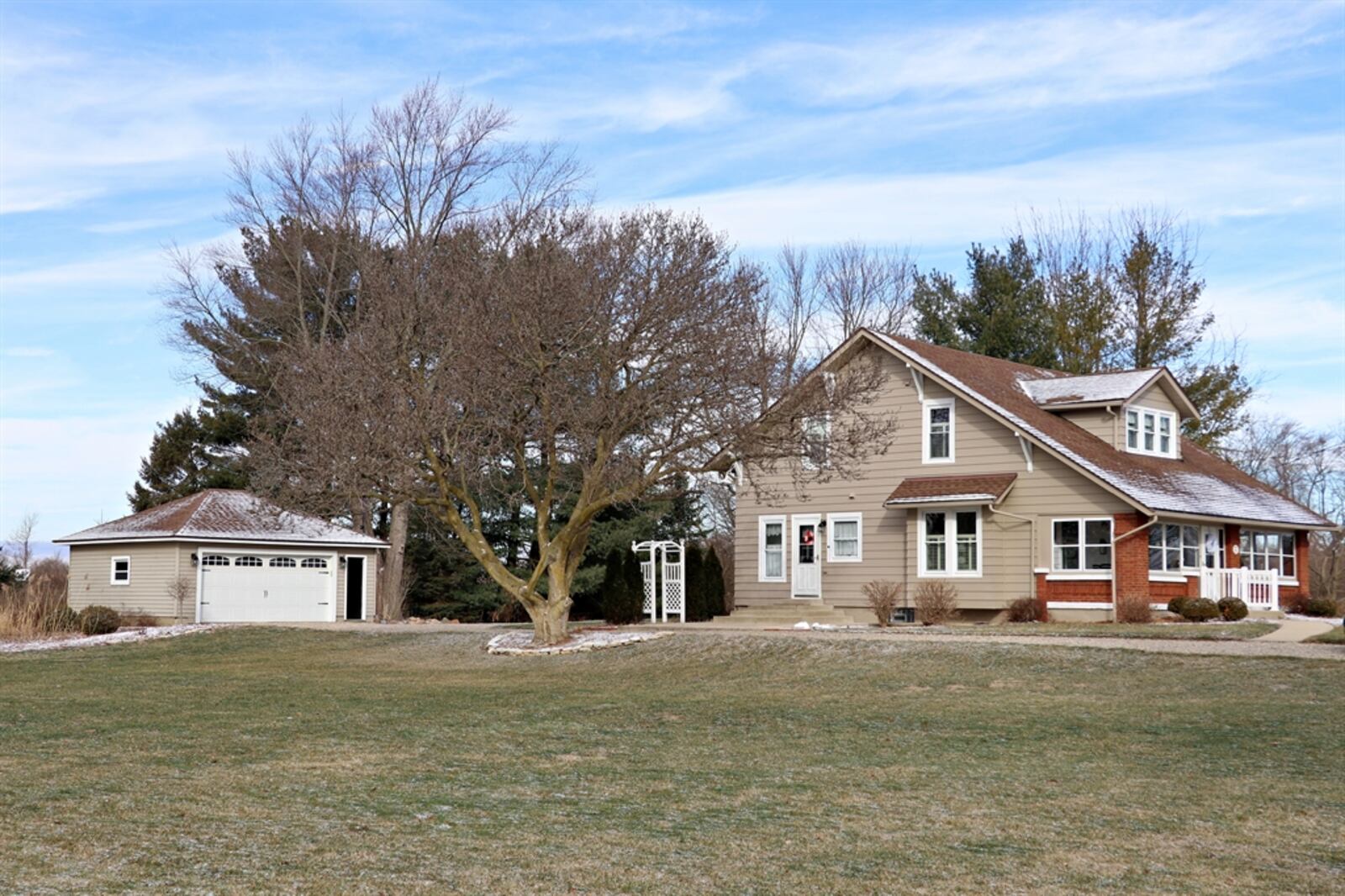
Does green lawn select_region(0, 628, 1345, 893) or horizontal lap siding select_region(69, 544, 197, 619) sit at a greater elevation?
horizontal lap siding select_region(69, 544, 197, 619)

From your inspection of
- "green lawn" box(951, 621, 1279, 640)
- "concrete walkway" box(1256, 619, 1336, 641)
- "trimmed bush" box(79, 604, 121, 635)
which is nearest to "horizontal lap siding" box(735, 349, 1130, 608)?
"green lawn" box(951, 621, 1279, 640)

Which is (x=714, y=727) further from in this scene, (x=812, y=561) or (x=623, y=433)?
(x=812, y=561)

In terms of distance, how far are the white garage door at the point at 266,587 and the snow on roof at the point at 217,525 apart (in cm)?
63

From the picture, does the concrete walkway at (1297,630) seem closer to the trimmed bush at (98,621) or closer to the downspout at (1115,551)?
the downspout at (1115,551)

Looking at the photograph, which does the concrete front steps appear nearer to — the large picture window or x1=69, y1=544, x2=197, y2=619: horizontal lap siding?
the large picture window

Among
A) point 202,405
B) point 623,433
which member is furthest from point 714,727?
point 202,405

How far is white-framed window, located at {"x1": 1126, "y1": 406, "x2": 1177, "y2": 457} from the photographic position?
120 ft

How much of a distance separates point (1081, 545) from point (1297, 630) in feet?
19.0

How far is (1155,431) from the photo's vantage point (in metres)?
37.4

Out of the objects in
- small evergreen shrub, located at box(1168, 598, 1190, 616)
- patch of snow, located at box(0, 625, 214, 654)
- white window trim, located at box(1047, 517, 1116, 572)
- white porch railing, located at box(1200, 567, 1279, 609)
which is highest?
white window trim, located at box(1047, 517, 1116, 572)

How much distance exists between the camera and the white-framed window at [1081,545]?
32.7 meters

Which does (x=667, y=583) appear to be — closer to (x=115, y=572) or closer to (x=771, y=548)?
(x=771, y=548)

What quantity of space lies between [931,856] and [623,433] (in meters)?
17.2

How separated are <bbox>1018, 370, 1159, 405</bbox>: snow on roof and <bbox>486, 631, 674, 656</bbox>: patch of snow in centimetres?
1339
